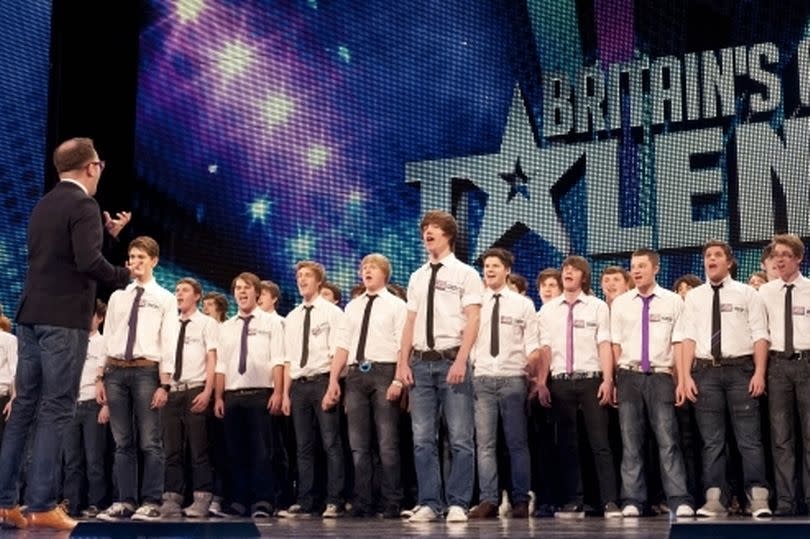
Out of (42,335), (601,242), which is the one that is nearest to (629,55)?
(601,242)

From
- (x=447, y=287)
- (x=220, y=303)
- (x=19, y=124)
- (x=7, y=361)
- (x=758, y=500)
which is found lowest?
(x=758, y=500)

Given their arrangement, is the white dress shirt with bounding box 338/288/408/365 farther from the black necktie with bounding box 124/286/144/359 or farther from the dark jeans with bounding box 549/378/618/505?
the black necktie with bounding box 124/286/144/359

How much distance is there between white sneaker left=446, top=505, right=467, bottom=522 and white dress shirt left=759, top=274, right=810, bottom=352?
1995mm

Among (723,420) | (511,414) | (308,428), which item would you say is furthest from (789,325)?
(308,428)

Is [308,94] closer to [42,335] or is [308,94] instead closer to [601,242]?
[601,242]

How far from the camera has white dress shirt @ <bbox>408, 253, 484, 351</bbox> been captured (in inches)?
252

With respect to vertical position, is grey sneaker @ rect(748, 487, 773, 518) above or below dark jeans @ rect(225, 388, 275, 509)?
below

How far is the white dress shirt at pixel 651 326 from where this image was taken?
7082 mm

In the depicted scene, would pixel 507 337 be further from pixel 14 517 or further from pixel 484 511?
pixel 14 517

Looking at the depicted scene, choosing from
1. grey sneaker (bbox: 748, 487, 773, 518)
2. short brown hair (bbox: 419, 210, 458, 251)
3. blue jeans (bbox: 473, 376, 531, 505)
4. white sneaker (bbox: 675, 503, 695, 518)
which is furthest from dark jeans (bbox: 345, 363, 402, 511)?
grey sneaker (bbox: 748, 487, 773, 518)

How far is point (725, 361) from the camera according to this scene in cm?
681

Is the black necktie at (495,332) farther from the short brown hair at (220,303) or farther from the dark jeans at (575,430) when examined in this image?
the short brown hair at (220,303)

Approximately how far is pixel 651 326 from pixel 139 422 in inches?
119

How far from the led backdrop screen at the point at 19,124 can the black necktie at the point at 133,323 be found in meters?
3.53
